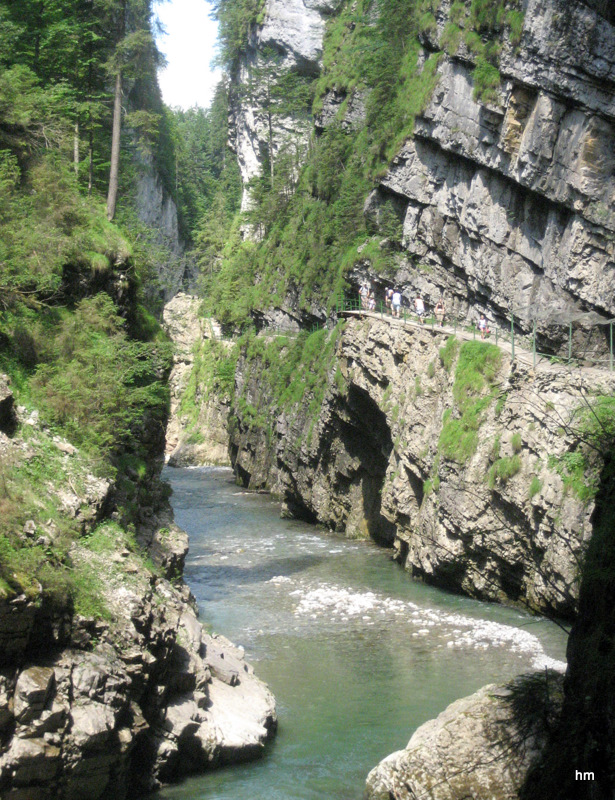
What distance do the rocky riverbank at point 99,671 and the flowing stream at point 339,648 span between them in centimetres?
74

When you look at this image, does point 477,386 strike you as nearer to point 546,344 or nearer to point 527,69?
point 546,344

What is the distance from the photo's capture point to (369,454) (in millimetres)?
32156

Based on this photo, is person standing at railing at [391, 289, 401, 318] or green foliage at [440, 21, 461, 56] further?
person standing at railing at [391, 289, 401, 318]

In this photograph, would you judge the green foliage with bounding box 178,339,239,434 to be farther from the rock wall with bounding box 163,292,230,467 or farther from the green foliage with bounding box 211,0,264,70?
the green foliage with bounding box 211,0,264,70

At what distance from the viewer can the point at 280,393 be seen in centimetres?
4112

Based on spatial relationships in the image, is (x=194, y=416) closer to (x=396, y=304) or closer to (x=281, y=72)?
(x=281, y=72)

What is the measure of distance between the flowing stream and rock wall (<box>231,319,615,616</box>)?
1268 mm

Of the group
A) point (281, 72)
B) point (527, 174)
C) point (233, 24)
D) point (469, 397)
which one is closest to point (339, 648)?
point (469, 397)

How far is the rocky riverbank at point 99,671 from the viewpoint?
10188 millimetres

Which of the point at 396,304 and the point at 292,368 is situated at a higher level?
the point at 396,304

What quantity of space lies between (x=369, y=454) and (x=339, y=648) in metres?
14.5

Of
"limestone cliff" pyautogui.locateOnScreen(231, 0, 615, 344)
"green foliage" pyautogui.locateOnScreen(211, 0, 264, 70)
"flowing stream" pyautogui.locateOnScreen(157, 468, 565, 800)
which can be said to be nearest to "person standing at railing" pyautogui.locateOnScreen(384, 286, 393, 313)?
"limestone cliff" pyautogui.locateOnScreen(231, 0, 615, 344)

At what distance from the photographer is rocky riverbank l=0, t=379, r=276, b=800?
10.2 meters

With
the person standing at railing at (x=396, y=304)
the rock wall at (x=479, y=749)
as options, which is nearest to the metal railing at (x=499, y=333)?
the person standing at railing at (x=396, y=304)
